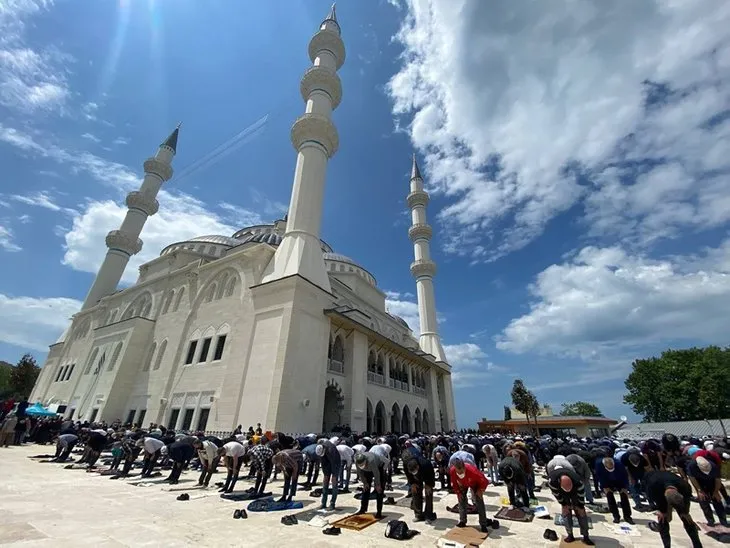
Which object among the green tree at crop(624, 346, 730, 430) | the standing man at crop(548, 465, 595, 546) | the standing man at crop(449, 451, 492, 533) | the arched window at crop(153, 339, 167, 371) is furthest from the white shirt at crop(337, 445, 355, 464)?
the green tree at crop(624, 346, 730, 430)

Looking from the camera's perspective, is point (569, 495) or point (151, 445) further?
point (151, 445)

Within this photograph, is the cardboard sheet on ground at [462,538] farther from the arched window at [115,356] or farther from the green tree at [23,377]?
the green tree at [23,377]

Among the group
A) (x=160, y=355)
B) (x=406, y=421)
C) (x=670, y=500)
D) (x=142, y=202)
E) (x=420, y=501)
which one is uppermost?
(x=142, y=202)

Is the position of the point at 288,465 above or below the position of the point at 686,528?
above

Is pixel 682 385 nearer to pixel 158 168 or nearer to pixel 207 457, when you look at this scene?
pixel 207 457

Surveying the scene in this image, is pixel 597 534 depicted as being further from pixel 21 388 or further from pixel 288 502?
pixel 21 388

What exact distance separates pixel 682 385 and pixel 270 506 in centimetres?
4855

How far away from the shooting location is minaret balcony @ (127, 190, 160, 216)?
3428 centimetres

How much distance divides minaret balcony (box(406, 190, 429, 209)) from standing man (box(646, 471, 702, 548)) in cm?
3664

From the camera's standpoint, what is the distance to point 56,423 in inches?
755

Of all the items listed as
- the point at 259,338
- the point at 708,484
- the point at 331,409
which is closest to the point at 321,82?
the point at 259,338

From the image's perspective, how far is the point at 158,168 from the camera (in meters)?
35.9

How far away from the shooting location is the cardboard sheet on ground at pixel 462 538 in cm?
486

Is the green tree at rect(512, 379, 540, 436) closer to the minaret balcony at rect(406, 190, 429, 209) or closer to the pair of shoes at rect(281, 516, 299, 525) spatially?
the minaret balcony at rect(406, 190, 429, 209)
